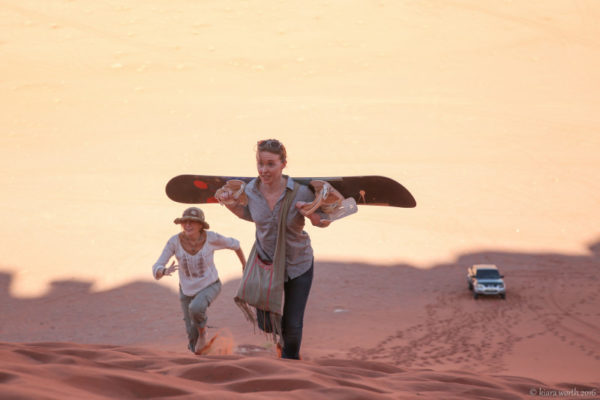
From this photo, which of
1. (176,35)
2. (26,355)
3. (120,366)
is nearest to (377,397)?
(120,366)

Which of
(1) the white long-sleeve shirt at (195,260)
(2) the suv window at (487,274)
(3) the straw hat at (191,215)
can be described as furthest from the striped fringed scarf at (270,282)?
(2) the suv window at (487,274)

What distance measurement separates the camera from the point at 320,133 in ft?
65.5

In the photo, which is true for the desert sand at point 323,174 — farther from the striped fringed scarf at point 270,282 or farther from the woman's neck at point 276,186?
the woman's neck at point 276,186

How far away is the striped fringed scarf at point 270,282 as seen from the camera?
5.14 m

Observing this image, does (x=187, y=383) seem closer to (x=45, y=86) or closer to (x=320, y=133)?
(x=320, y=133)

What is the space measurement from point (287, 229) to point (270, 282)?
0.42 metres

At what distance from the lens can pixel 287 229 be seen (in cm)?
522

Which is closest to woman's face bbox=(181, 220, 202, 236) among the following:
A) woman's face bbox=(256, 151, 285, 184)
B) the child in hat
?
the child in hat

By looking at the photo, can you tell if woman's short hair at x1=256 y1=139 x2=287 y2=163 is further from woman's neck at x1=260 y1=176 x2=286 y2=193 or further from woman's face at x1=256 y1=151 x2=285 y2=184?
woman's neck at x1=260 y1=176 x2=286 y2=193

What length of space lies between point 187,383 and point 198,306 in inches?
123

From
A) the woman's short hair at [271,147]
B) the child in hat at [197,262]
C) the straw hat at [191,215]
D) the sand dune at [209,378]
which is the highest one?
the woman's short hair at [271,147]

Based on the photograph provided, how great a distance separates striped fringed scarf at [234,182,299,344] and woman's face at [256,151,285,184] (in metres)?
0.19

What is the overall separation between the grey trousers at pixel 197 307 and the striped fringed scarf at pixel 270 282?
1.45m

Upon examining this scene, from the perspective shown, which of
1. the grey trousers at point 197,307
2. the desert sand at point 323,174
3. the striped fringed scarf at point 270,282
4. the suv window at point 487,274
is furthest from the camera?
the suv window at point 487,274
